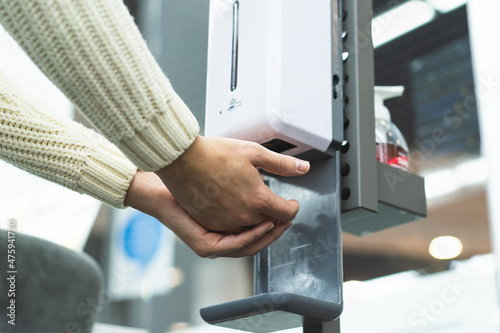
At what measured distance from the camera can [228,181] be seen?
2.61 feet

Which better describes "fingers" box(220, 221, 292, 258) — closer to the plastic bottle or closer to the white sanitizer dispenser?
the white sanitizer dispenser

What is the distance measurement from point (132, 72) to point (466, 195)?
1.14 metres

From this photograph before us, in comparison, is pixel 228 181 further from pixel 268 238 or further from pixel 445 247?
pixel 445 247

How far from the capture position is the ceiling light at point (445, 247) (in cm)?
151

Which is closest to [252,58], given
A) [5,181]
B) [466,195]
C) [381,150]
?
[381,150]

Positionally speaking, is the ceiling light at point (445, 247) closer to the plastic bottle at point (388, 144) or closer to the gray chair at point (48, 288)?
the plastic bottle at point (388, 144)

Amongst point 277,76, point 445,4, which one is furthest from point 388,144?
point 445,4

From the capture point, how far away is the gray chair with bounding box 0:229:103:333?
1.12 metres

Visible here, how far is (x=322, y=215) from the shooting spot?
3.00 feet

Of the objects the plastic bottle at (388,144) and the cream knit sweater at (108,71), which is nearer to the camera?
the cream knit sweater at (108,71)

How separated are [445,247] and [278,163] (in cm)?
91

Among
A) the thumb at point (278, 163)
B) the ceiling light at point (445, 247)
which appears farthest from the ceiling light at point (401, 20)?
the thumb at point (278, 163)

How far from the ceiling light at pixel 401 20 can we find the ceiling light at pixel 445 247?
0.64 meters

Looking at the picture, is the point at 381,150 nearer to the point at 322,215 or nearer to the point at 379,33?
the point at 322,215
